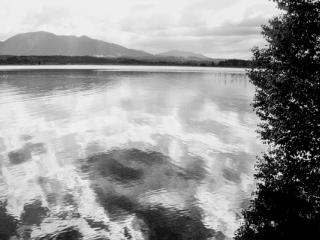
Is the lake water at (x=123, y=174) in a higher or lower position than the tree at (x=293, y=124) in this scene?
lower

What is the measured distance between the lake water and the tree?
2531 millimetres

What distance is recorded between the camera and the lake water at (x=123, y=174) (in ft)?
85.4

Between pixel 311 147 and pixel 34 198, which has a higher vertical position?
pixel 311 147

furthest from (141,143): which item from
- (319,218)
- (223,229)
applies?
(319,218)

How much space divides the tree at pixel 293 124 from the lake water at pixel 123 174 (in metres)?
2.53

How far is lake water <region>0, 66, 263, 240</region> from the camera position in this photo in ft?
→ 85.4

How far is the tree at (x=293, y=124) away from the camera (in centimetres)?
2573

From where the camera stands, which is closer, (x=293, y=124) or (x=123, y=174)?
(x=293, y=124)

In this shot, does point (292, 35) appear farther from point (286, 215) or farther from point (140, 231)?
point (140, 231)

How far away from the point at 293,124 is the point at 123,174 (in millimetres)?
17452

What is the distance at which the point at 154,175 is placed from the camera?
3709cm

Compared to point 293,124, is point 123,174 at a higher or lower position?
lower

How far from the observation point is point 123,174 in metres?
37.0

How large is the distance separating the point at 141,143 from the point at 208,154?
32.3ft
